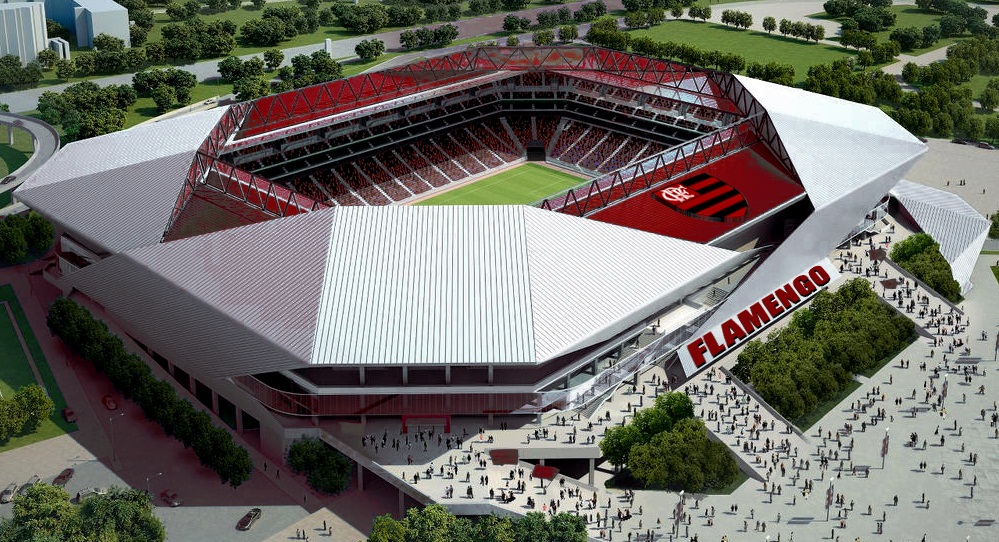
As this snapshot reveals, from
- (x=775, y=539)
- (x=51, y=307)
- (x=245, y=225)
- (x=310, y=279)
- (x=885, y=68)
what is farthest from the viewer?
(x=885, y=68)

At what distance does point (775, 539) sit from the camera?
67.7 meters

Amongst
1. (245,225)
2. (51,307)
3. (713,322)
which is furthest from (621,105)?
(51,307)

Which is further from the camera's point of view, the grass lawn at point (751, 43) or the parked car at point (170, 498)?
the grass lawn at point (751, 43)

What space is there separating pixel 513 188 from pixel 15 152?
53.4 m

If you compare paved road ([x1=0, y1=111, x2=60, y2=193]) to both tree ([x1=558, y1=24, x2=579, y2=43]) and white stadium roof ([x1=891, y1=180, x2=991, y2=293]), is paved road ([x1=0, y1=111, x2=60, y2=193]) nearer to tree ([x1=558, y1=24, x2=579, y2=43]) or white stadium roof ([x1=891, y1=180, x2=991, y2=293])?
tree ([x1=558, y1=24, x2=579, y2=43])

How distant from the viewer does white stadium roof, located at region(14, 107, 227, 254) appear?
8381 centimetres

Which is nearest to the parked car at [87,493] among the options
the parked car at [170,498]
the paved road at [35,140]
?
the parked car at [170,498]

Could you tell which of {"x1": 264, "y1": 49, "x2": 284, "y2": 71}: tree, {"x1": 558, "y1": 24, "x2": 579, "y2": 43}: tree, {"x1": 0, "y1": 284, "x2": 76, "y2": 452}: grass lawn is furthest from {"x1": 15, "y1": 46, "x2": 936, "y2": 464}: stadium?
{"x1": 558, "y1": 24, "x2": 579, "y2": 43}: tree

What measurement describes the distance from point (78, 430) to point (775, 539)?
152ft

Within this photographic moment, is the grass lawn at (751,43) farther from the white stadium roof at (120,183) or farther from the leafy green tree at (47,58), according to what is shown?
the white stadium roof at (120,183)

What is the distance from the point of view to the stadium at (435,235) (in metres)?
71.9

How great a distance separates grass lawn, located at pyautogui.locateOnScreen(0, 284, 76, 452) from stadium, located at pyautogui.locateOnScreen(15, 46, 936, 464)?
4618mm

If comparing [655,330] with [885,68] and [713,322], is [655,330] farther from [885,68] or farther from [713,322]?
[885,68]

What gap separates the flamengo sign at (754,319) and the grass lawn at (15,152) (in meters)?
74.0
